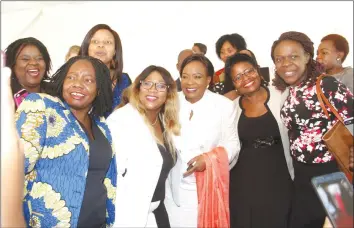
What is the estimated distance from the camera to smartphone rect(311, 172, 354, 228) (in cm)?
89

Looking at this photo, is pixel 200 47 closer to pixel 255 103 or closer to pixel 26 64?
pixel 255 103

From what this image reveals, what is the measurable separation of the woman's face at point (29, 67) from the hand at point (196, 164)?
4.00ft

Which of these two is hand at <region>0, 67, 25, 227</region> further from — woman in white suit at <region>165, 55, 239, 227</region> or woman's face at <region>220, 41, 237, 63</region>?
woman's face at <region>220, 41, 237, 63</region>

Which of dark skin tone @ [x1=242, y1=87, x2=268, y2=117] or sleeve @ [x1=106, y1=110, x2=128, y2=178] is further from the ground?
dark skin tone @ [x1=242, y1=87, x2=268, y2=117]

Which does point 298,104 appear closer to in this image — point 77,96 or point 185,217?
point 185,217

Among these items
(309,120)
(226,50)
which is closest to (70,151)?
(309,120)

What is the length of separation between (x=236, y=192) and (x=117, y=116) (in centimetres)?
112

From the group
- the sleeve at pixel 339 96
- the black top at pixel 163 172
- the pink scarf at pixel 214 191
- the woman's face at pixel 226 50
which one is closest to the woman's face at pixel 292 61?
the sleeve at pixel 339 96

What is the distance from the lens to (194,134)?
2807 mm

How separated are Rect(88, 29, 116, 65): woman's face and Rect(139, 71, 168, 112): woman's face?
1.60 feet

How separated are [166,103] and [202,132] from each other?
36 centimetres

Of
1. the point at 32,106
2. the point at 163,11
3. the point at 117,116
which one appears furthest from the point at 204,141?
the point at 163,11

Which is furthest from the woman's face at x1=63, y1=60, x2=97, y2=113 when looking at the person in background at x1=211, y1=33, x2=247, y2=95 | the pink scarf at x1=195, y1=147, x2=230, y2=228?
the person in background at x1=211, y1=33, x2=247, y2=95

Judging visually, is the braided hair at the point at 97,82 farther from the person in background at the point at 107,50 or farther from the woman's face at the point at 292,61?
the woman's face at the point at 292,61
